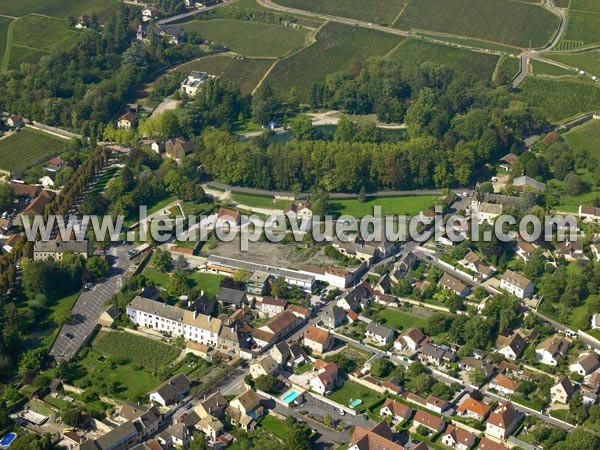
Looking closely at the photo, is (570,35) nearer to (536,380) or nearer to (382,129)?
(382,129)

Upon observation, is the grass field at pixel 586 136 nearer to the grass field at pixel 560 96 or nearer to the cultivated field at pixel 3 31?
the grass field at pixel 560 96

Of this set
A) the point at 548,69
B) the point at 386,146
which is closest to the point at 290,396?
the point at 386,146

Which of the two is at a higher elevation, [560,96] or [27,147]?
[560,96]

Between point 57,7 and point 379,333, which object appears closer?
point 379,333

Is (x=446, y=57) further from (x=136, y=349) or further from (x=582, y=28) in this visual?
(x=136, y=349)

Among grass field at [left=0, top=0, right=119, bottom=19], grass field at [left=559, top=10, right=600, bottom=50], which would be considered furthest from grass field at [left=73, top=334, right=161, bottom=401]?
grass field at [left=559, top=10, right=600, bottom=50]

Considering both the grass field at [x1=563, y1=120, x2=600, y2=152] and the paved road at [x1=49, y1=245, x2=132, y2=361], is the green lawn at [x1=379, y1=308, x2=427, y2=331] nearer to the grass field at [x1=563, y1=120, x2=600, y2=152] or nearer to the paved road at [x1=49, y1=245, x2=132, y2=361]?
the paved road at [x1=49, y1=245, x2=132, y2=361]

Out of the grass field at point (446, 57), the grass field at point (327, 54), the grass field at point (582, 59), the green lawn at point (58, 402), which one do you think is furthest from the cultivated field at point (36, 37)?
the green lawn at point (58, 402)
